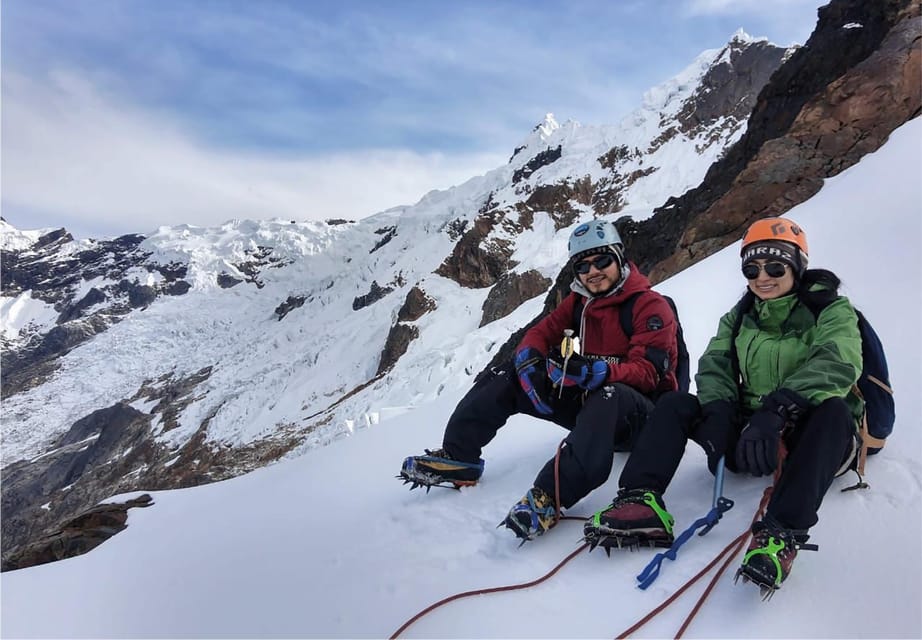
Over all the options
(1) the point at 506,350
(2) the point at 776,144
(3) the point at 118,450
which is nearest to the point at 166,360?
(3) the point at 118,450

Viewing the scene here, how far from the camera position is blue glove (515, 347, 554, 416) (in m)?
3.30

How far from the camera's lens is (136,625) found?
292 cm

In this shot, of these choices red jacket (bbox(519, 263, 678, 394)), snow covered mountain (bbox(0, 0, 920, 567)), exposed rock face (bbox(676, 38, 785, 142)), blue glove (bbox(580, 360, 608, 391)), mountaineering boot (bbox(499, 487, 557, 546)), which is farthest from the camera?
exposed rock face (bbox(676, 38, 785, 142))

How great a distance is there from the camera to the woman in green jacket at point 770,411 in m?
2.06

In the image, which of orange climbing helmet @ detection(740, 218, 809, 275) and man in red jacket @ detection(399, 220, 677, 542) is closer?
orange climbing helmet @ detection(740, 218, 809, 275)

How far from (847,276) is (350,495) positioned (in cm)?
525

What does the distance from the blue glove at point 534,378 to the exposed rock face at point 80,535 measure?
5197mm

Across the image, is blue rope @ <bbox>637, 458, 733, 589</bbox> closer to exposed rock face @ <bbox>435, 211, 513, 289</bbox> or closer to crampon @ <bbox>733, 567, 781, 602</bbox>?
crampon @ <bbox>733, 567, 781, 602</bbox>

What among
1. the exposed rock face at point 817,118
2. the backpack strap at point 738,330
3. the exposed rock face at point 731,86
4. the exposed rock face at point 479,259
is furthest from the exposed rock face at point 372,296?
the backpack strap at point 738,330

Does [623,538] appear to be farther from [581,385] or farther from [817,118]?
[817,118]

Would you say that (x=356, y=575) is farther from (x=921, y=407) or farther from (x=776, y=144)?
(x=776, y=144)

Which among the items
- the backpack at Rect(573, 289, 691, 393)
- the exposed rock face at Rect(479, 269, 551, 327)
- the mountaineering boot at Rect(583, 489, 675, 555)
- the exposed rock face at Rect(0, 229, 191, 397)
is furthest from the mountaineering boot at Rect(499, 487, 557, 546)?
the exposed rock face at Rect(0, 229, 191, 397)

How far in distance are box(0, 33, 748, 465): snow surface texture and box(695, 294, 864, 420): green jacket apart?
1166 cm

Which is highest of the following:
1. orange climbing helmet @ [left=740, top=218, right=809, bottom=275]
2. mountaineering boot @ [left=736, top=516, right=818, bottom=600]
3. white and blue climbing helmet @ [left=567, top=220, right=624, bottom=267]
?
white and blue climbing helmet @ [left=567, top=220, right=624, bottom=267]
